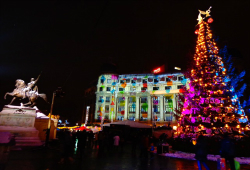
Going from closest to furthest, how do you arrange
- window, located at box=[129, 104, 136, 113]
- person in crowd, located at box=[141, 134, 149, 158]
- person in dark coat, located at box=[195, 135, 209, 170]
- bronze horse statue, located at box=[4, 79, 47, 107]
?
1. person in dark coat, located at box=[195, 135, 209, 170]
2. person in crowd, located at box=[141, 134, 149, 158]
3. bronze horse statue, located at box=[4, 79, 47, 107]
4. window, located at box=[129, 104, 136, 113]

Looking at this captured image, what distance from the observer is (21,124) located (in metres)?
15.4

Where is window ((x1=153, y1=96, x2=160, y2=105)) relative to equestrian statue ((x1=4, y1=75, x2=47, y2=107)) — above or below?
above

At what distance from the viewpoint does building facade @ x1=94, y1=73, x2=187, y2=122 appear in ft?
199

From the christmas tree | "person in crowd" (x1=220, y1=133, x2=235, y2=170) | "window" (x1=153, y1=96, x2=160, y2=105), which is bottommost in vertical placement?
"person in crowd" (x1=220, y1=133, x2=235, y2=170)

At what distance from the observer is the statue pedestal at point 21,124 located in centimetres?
1412

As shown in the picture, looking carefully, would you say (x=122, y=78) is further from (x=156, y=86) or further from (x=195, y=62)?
(x=195, y=62)

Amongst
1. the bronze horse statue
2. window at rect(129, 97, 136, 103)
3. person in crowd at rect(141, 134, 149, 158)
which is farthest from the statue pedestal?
window at rect(129, 97, 136, 103)

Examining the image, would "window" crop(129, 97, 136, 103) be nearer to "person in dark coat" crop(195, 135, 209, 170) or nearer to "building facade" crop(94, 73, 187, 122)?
"building facade" crop(94, 73, 187, 122)

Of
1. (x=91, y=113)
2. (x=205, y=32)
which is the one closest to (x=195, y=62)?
(x=205, y=32)

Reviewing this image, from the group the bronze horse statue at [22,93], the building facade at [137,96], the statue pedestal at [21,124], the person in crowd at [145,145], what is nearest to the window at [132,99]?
the building facade at [137,96]

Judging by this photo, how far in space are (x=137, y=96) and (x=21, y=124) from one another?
2042 inches

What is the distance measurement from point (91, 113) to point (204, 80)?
64.2 m

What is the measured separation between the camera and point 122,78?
6788cm

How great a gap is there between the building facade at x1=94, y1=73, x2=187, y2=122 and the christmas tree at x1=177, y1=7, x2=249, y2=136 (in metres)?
45.0
